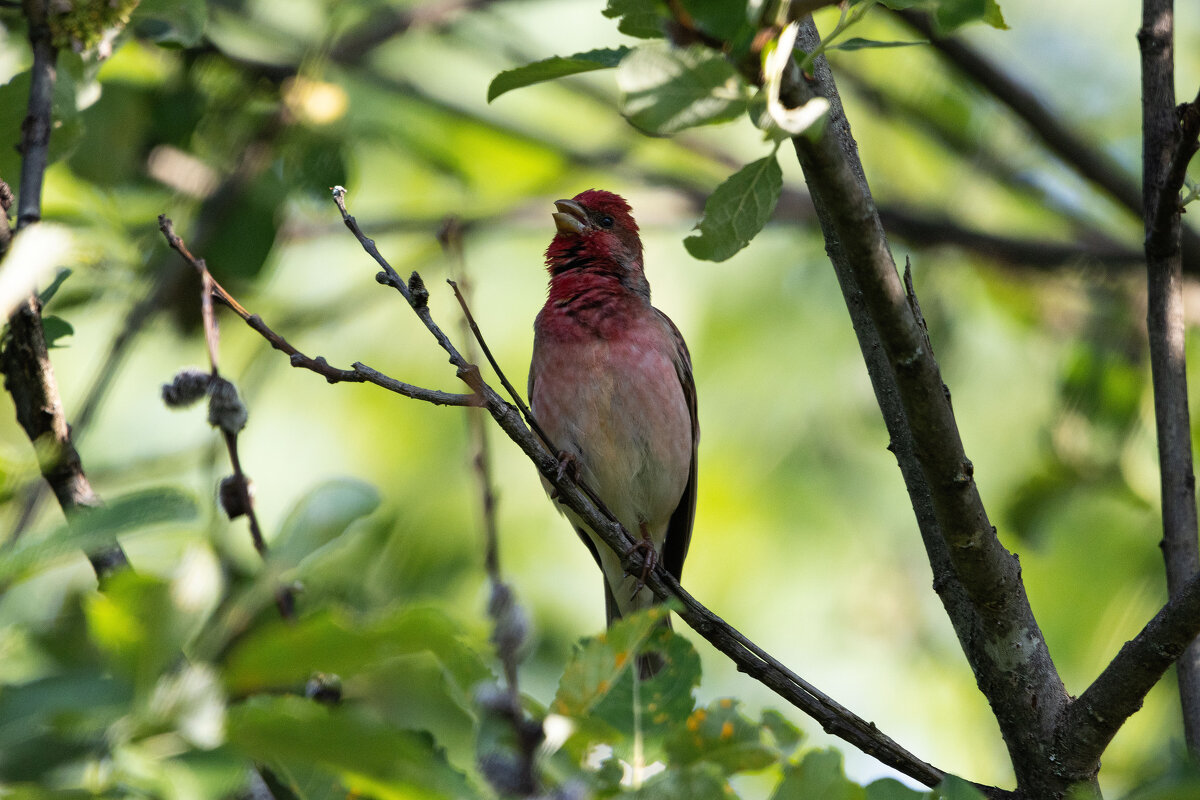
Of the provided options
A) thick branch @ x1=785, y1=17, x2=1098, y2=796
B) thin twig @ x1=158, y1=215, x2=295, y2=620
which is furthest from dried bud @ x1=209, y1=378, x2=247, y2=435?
thick branch @ x1=785, y1=17, x2=1098, y2=796

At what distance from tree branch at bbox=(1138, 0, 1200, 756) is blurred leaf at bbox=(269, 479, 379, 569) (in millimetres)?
2809

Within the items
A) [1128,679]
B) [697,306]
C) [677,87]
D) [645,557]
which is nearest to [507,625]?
[677,87]

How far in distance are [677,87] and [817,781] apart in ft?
3.91

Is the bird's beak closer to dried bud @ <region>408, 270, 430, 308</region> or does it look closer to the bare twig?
dried bud @ <region>408, 270, 430, 308</region>

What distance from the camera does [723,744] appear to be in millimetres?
2004

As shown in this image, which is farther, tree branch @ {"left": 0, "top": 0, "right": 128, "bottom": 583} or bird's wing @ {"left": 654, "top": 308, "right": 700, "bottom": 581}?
bird's wing @ {"left": 654, "top": 308, "right": 700, "bottom": 581}

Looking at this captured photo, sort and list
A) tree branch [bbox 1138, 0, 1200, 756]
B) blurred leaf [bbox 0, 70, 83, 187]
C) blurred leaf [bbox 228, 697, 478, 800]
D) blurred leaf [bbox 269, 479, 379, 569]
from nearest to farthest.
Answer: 1. blurred leaf [bbox 228, 697, 478, 800]
2. blurred leaf [bbox 269, 479, 379, 569]
3. blurred leaf [bbox 0, 70, 83, 187]
4. tree branch [bbox 1138, 0, 1200, 756]

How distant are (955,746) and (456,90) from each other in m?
6.70

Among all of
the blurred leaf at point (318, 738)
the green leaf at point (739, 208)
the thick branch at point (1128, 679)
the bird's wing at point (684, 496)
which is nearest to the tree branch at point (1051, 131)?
the bird's wing at point (684, 496)

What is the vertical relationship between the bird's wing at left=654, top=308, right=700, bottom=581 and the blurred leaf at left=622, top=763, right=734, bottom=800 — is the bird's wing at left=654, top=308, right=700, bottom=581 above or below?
above

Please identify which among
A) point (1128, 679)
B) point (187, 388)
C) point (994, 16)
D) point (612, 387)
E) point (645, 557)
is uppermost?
point (612, 387)

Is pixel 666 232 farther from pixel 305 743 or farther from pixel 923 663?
pixel 305 743

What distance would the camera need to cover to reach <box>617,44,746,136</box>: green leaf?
1.95 m

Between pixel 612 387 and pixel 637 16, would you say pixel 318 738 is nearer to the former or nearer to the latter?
pixel 637 16
